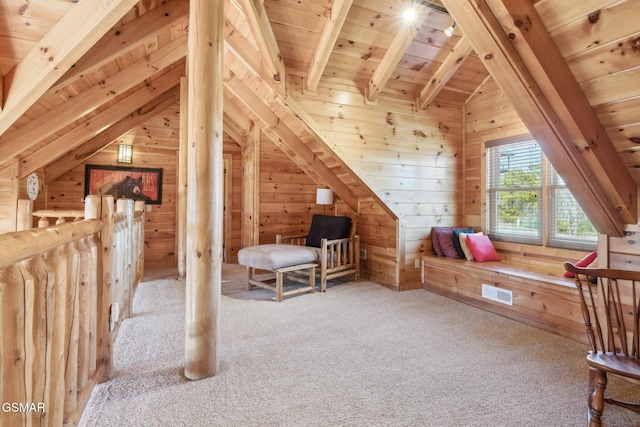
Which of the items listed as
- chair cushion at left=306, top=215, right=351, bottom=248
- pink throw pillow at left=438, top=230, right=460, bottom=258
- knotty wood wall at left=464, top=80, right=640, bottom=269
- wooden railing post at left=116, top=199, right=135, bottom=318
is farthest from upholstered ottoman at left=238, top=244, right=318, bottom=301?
knotty wood wall at left=464, top=80, right=640, bottom=269

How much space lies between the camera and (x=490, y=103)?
4.05 metres

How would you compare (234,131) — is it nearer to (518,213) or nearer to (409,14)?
(409,14)

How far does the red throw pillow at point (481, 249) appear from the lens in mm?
3713

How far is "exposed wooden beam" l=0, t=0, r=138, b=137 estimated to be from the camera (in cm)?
196

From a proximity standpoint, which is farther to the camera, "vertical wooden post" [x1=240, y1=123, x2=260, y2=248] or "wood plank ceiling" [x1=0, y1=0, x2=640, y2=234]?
"vertical wooden post" [x1=240, y1=123, x2=260, y2=248]

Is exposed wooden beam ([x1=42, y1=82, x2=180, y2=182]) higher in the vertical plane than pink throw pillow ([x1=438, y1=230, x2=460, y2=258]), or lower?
higher

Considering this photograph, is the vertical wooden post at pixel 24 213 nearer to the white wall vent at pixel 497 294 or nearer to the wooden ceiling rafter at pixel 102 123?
the wooden ceiling rafter at pixel 102 123

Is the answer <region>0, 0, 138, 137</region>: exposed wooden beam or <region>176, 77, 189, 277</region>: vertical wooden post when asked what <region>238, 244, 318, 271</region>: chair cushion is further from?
<region>0, 0, 138, 137</region>: exposed wooden beam

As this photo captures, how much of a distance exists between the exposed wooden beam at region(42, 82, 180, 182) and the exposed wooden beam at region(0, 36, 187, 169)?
71 centimetres

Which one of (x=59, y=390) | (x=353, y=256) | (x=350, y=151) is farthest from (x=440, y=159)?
(x=59, y=390)

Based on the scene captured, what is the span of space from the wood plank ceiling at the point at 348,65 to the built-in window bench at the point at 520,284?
0.85 meters

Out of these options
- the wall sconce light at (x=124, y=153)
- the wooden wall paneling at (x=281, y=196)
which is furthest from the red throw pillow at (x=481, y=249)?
the wall sconce light at (x=124, y=153)

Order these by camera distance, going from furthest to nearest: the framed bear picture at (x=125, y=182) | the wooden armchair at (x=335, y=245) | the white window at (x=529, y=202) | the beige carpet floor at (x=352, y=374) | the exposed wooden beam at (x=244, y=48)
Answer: the framed bear picture at (x=125, y=182)
the wooden armchair at (x=335, y=245)
the white window at (x=529, y=202)
the exposed wooden beam at (x=244, y=48)
the beige carpet floor at (x=352, y=374)

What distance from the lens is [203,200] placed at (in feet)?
6.48
